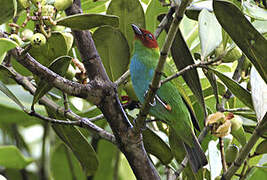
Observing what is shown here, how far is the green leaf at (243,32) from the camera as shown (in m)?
1.14

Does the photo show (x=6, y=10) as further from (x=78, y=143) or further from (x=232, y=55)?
(x=232, y=55)

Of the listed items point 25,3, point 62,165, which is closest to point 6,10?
point 25,3

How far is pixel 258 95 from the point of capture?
4.31 ft

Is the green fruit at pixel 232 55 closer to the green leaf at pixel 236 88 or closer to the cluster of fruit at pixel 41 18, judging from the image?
the green leaf at pixel 236 88

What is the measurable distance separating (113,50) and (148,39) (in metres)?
0.26

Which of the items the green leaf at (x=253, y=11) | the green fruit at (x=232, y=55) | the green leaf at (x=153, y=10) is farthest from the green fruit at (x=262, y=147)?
the green leaf at (x=153, y=10)

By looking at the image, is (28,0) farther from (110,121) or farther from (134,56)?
(134,56)

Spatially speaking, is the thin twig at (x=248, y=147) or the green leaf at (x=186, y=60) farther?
the green leaf at (x=186, y=60)

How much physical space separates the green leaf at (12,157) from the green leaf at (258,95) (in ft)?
2.76

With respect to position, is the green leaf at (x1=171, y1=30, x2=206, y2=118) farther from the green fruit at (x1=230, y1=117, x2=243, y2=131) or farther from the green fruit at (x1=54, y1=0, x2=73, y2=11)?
the green fruit at (x1=54, y1=0, x2=73, y2=11)

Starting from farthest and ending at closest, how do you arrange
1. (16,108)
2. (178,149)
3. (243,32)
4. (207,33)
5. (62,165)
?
(62,165)
(16,108)
(178,149)
(207,33)
(243,32)

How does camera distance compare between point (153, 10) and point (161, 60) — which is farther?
point (153, 10)

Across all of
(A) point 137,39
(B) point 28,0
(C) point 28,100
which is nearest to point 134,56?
(A) point 137,39

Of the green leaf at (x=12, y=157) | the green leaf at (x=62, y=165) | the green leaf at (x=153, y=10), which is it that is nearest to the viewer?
the green leaf at (x=12, y=157)
